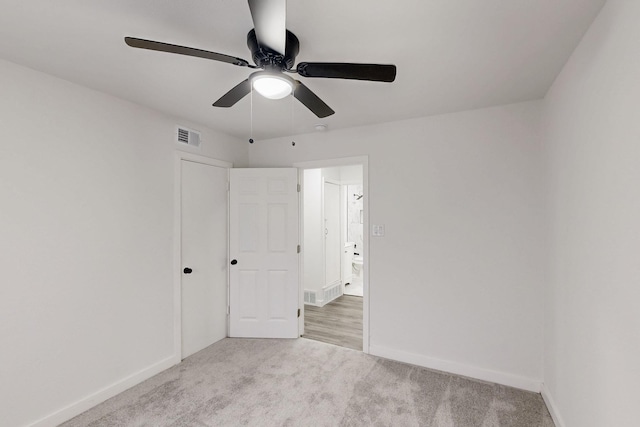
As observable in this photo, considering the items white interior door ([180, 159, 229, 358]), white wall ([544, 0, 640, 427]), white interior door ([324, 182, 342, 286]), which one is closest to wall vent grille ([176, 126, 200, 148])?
white interior door ([180, 159, 229, 358])

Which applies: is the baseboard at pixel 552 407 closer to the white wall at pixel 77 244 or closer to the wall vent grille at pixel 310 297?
the wall vent grille at pixel 310 297

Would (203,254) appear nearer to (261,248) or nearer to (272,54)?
(261,248)

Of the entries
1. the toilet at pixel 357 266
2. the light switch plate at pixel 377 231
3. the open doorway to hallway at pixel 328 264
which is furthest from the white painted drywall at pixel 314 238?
the toilet at pixel 357 266

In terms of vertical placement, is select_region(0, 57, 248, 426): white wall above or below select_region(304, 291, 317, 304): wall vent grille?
above

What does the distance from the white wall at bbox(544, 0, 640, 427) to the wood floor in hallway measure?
6.33 feet

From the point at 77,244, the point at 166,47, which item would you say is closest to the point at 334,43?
the point at 166,47

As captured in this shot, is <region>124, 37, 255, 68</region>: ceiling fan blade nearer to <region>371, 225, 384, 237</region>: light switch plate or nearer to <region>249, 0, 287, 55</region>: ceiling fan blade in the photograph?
<region>249, 0, 287, 55</region>: ceiling fan blade

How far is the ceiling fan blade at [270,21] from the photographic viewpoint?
102cm

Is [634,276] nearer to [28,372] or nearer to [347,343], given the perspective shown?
[347,343]

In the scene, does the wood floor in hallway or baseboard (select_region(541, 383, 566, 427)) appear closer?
baseboard (select_region(541, 383, 566, 427))

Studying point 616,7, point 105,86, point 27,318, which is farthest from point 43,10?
point 616,7

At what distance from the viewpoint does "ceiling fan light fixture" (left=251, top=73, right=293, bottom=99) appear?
4.52 feet

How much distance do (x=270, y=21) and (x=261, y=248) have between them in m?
2.68

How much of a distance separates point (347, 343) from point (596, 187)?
268 cm
